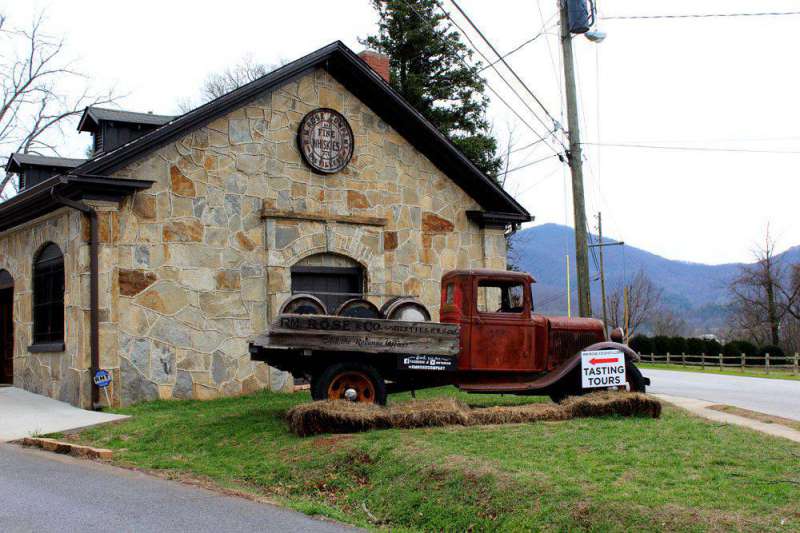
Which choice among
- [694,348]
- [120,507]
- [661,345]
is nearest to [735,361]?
[694,348]

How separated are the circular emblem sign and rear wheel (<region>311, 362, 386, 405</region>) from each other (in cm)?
631

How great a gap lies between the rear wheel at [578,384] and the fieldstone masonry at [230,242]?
17.6ft

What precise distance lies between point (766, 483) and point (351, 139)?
467 inches

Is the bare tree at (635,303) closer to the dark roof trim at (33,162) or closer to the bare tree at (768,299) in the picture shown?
the bare tree at (768,299)

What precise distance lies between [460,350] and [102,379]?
20.2ft

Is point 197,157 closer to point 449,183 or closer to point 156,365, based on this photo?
point 156,365

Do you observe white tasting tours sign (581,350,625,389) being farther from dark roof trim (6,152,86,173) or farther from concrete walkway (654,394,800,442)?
dark roof trim (6,152,86,173)

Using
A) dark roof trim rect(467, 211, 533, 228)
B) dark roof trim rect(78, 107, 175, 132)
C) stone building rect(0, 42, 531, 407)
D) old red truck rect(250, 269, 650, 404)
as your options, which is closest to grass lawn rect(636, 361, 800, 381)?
dark roof trim rect(467, 211, 533, 228)

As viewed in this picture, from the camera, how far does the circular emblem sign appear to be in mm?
17270

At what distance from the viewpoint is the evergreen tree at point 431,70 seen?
1375 inches

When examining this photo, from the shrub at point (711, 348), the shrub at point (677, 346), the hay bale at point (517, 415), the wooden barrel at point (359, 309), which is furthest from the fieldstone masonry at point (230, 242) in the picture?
the shrub at point (677, 346)

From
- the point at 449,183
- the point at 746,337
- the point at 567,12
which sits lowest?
the point at 746,337

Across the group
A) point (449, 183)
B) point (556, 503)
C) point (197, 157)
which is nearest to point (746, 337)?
point (449, 183)

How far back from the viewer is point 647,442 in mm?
9750
